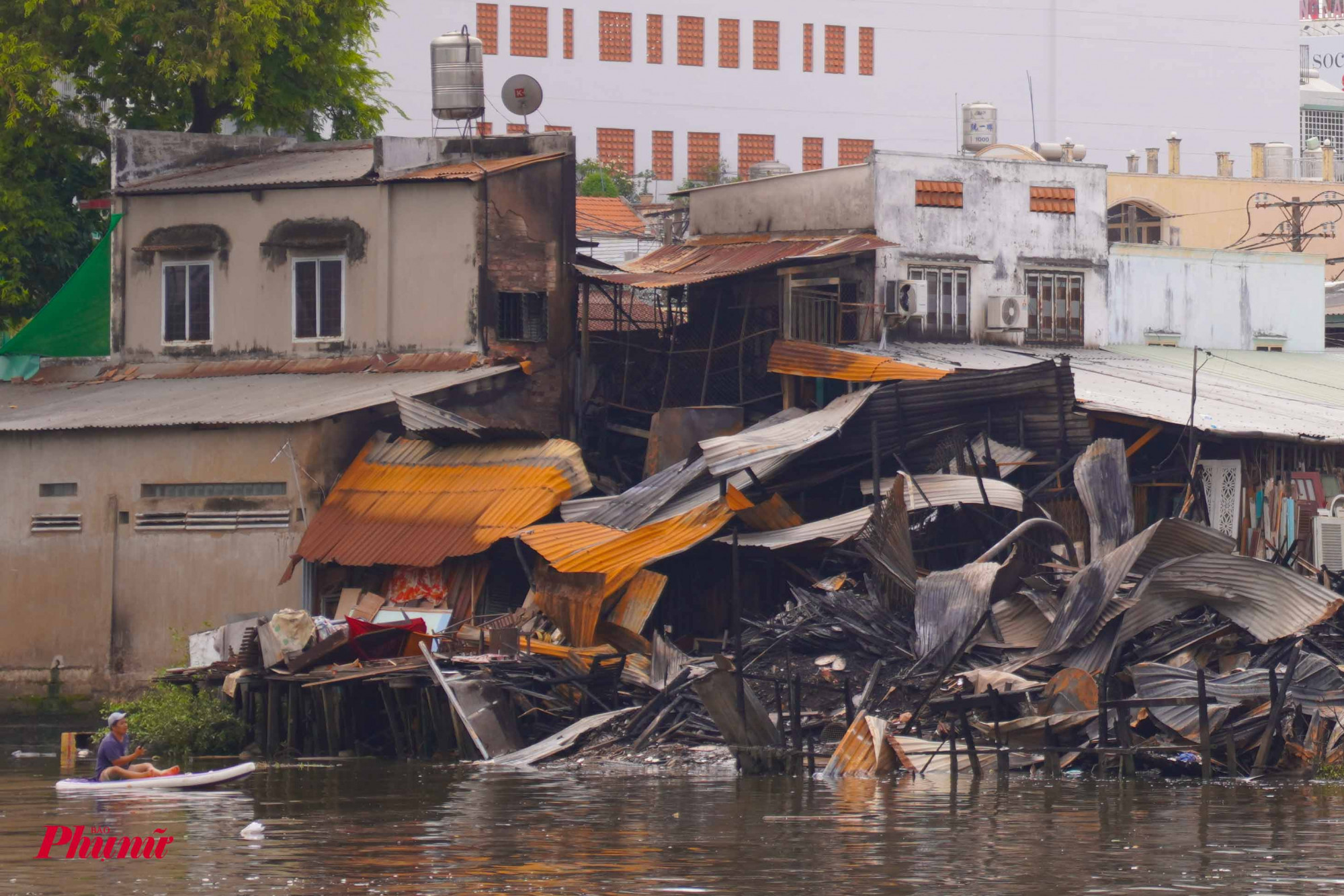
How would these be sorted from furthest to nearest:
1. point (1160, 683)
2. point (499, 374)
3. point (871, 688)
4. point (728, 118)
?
point (728, 118) → point (499, 374) → point (871, 688) → point (1160, 683)

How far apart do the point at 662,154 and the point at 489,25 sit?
6492 mm

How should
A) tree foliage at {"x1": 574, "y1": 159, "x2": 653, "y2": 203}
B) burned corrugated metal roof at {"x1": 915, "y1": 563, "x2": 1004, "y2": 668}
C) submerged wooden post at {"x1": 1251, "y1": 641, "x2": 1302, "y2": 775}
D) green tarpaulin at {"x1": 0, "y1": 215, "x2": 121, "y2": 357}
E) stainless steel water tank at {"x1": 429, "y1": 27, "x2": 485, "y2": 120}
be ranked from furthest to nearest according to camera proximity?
tree foliage at {"x1": 574, "y1": 159, "x2": 653, "y2": 203}, green tarpaulin at {"x1": 0, "y1": 215, "x2": 121, "y2": 357}, stainless steel water tank at {"x1": 429, "y1": 27, "x2": 485, "y2": 120}, burned corrugated metal roof at {"x1": 915, "y1": 563, "x2": 1004, "y2": 668}, submerged wooden post at {"x1": 1251, "y1": 641, "x2": 1302, "y2": 775}

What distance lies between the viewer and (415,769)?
22297 mm

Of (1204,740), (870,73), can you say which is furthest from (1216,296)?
(870,73)

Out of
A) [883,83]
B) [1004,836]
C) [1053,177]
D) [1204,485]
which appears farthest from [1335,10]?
[1004,836]

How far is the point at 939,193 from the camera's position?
105ft

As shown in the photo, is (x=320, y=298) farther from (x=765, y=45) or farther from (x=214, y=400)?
(x=765, y=45)

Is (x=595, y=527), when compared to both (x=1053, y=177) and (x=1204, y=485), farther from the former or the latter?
(x=1053, y=177)

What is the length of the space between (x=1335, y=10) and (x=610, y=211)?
60932 millimetres

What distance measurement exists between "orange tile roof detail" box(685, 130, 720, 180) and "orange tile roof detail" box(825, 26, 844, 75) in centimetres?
420

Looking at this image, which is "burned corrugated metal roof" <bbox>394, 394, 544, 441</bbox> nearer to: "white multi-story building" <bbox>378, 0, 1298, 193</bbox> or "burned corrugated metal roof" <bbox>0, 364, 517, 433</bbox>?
"burned corrugated metal roof" <bbox>0, 364, 517, 433</bbox>

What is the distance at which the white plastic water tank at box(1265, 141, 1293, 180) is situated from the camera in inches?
2400

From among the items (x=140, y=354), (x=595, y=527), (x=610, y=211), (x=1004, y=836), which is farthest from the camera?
(x=610, y=211)

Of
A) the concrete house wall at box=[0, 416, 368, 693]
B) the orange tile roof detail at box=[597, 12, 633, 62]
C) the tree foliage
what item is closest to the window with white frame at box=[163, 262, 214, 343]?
the concrete house wall at box=[0, 416, 368, 693]
